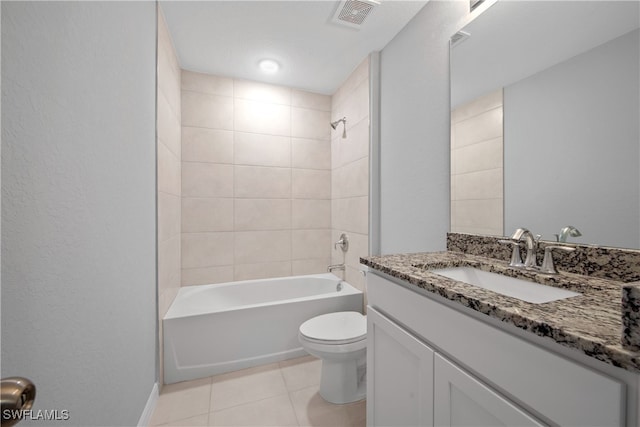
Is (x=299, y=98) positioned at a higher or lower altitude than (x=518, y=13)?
higher

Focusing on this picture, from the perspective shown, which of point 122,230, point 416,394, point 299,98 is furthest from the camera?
point 299,98

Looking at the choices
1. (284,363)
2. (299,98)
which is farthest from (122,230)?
(299,98)

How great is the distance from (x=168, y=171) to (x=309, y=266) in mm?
1587

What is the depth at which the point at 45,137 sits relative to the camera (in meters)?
0.69

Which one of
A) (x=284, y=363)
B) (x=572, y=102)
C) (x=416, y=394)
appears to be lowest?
(x=284, y=363)

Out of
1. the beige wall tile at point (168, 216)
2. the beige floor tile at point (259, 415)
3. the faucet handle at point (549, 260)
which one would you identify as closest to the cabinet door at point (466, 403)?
the faucet handle at point (549, 260)

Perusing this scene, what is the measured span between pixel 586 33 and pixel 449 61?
0.61m

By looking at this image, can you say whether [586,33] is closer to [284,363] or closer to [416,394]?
[416,394]

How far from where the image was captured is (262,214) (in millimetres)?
2617

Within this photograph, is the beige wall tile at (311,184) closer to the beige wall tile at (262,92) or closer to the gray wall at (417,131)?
the beige wall tile at (262,92)

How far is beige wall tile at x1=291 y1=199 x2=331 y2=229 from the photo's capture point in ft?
8.97

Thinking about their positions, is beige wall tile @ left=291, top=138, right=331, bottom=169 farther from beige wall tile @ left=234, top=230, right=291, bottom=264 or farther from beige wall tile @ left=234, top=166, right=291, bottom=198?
beige wall tile @ left=234, top=230, right=291, bottom=264

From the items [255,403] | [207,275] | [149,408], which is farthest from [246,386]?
[207,275]

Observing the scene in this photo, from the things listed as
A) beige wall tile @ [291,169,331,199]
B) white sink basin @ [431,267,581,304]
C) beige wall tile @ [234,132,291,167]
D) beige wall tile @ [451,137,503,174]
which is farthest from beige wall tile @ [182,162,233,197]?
white sink basin @ [431,267,581,304]
